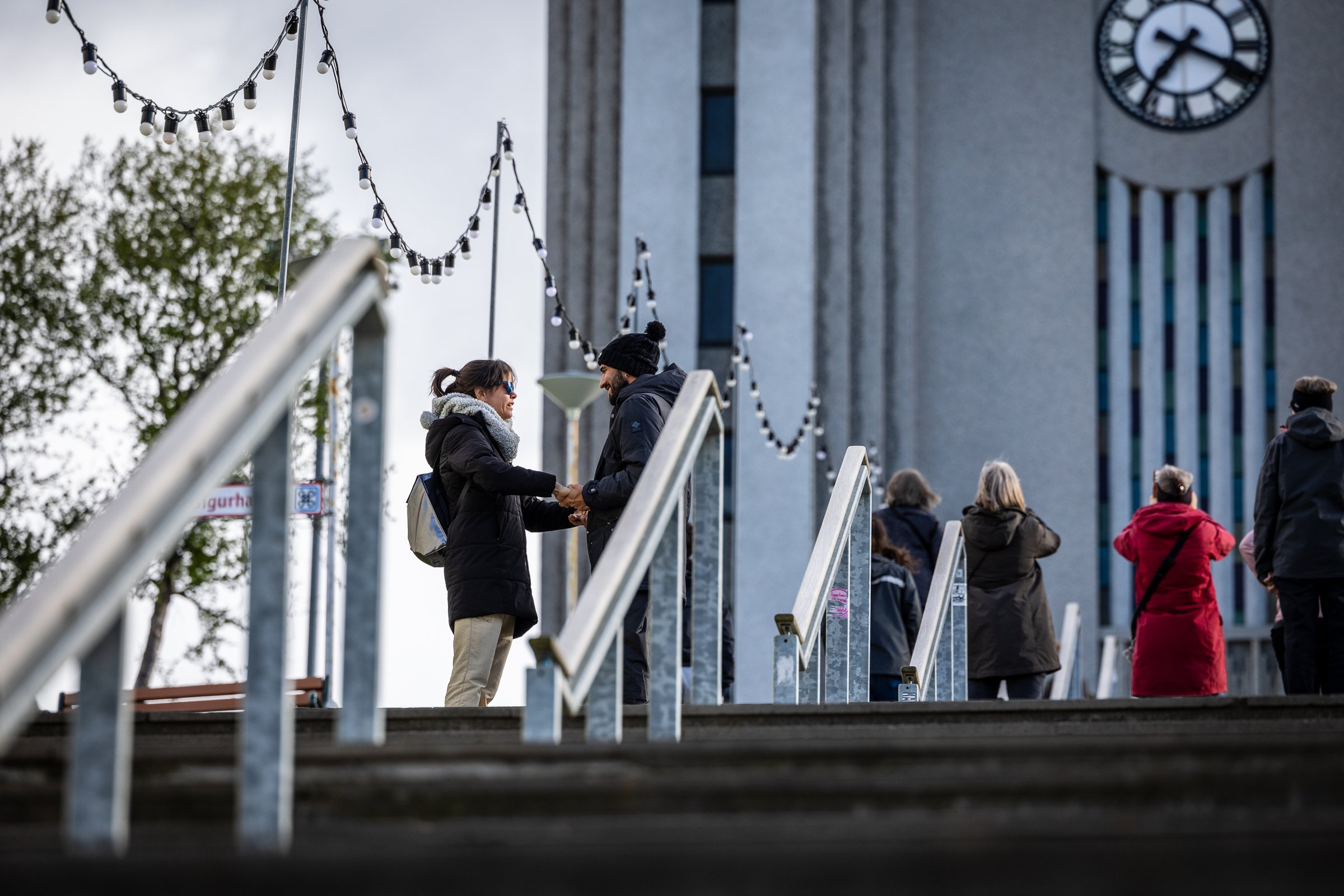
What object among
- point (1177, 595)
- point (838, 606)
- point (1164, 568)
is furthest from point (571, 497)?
point (1177, 595)

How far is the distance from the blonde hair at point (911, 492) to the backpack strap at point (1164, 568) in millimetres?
1120

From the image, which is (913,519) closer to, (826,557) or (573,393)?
(826,557)

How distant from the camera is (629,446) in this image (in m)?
6.68

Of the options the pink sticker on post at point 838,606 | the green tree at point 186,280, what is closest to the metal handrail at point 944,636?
the pink sticker on post at point 838,606

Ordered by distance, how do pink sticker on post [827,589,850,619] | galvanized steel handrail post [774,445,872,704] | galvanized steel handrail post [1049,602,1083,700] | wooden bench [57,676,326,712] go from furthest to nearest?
wooden bench [57,676,326,712] < galvanized steel handrail post [1049,602,1083,700] < pink sticker on post [827,589,850,619] < galvanized steel handrail post [774,445,872,704]

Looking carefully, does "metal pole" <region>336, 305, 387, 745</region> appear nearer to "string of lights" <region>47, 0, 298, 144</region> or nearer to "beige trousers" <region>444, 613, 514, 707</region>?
"beige trousers" <region>444, 613, 514, 707</region>

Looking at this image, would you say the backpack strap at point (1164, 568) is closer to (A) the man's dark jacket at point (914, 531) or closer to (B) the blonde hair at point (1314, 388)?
(B) the blonde hair at point (1314, 388)

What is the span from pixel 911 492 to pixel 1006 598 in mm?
811

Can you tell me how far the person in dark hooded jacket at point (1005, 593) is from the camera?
865cm

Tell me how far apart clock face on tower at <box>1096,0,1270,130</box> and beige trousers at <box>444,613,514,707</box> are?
71.3 feet

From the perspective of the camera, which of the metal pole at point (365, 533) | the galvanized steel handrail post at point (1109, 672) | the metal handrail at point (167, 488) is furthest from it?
the galvanized steel handrail post at point (1109, 672)

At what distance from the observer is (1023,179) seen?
87.4ft

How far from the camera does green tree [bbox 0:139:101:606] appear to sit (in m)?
20.9

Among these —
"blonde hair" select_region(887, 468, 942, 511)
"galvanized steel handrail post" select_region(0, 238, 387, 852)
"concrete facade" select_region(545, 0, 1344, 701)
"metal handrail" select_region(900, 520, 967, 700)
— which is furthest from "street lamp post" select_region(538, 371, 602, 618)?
"galvanized steel handrail post" select_region(0, 238, 387, 852)
